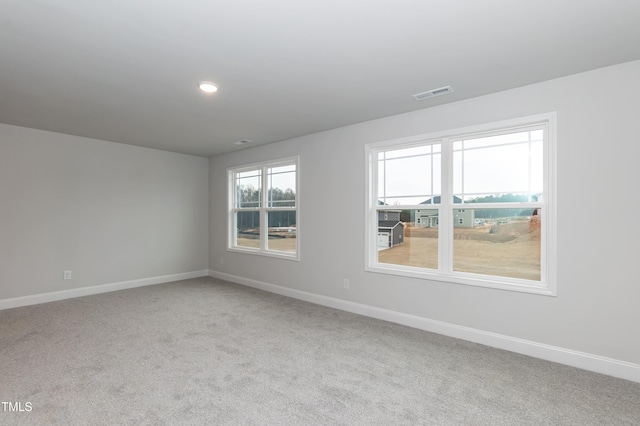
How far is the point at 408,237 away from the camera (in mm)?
3904

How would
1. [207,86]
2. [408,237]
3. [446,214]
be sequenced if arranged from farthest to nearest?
[408,237] < [446,214] < [207,86]

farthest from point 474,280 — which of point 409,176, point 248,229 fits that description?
point 248,229

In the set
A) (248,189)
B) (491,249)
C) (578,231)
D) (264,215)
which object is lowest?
(491,249)

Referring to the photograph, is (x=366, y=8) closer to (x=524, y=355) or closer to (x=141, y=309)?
(x=524, y=355)

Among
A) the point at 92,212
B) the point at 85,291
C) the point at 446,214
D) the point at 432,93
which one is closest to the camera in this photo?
the point at 432,93

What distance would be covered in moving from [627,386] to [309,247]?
3.55 meters

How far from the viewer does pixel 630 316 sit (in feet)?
8.34

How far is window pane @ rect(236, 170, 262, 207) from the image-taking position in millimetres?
5875

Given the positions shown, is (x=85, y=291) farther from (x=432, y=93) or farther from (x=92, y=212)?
(x=432, y=93)

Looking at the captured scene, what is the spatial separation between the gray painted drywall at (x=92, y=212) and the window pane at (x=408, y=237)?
4.13 meters

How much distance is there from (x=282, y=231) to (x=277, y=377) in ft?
9.98

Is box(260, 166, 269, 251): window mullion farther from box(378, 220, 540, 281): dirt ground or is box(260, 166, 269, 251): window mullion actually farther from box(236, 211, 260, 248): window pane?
box(378, 220, 540, 281): dirt ground

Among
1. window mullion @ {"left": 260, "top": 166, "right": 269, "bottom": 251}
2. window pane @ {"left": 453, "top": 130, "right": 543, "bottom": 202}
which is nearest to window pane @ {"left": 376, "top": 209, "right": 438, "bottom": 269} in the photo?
window pane @ {"left": 453, "top": 130, "right": 543, "bottom": 202}

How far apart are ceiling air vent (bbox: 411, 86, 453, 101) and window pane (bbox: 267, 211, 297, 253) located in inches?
104
